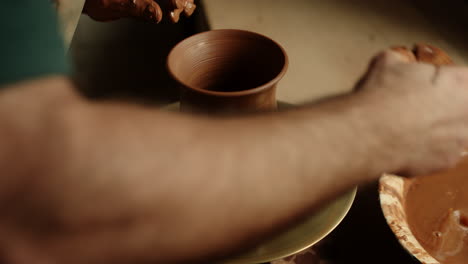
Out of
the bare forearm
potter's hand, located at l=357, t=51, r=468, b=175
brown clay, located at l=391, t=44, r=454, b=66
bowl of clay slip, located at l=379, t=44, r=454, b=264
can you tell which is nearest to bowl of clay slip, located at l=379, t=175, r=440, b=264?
bowl of clay slip, located at l=379, t=44, r=454, b=264

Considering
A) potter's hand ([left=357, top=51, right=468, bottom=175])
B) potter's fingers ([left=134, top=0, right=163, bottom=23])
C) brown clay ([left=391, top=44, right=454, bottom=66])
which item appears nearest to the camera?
potter's hand ([left=357, top=51, right=468, bottom=175])

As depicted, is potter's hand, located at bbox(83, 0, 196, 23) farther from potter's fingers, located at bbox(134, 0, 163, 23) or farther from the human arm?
the human arm

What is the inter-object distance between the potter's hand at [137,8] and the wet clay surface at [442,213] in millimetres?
555

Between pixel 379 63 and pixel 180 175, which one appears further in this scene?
pixel 379 63

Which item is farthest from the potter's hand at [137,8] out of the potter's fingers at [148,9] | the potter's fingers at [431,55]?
the potter's fingers at [431,55]

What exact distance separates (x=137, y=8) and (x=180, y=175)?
2.07ft

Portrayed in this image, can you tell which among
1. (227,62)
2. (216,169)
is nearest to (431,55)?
(227,62)

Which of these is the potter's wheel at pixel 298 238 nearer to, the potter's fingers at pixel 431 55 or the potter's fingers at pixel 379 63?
the potter's fingers at pixel 379 63

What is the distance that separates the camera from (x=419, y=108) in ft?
1.57

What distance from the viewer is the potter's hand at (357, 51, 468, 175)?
46 centimetres

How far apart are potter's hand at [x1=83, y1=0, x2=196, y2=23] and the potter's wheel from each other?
0.49 m

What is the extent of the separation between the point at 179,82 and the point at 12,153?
420 mm

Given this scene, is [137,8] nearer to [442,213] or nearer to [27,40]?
[27,40]

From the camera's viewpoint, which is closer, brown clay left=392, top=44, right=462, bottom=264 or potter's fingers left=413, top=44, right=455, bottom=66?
→ brown clay left=392, top=44, right=462, bottom=264
